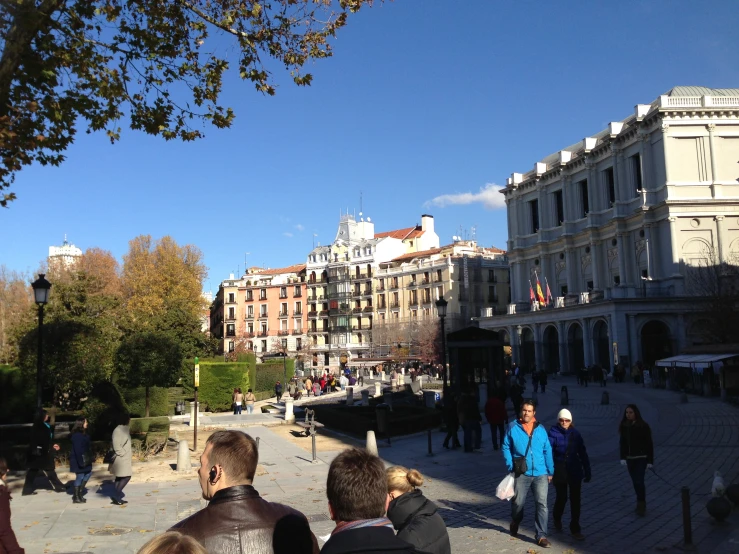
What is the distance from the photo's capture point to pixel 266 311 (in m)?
97.1

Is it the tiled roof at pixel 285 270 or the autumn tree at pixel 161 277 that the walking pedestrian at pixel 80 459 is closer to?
the autumn tree at pixel 161 277

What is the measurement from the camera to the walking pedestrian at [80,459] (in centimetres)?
1217

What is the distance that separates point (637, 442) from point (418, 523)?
6.27 metres

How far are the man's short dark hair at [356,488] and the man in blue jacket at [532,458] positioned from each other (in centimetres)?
523

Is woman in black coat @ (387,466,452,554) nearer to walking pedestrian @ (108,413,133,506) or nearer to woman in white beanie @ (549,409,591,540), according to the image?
woman in white beanie @ (549,409,591,540)

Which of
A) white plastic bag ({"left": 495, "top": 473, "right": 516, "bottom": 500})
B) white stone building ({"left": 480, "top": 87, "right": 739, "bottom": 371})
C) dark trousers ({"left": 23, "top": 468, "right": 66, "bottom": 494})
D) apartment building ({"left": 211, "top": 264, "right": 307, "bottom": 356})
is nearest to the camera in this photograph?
white plastic bag ({"left": 495, "top": 473, "right": 516, "bottom": 500})

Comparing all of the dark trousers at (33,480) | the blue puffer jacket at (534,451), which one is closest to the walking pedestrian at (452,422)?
the dark trousers at (33,480)

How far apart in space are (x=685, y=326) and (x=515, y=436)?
152 ft

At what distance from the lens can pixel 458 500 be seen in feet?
38.2

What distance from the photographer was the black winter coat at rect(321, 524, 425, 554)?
280cm

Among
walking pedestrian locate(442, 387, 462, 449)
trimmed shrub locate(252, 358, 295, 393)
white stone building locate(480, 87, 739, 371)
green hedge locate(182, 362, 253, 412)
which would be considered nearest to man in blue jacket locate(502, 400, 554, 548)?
walking pedestrian locate(442, 387, 462, 449)

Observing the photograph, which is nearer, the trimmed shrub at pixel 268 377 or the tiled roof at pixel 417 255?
the trimmed shrub at pixel 268 377

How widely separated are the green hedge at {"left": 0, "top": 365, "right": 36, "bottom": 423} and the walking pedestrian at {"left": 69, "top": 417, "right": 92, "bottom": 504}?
12.9 metres

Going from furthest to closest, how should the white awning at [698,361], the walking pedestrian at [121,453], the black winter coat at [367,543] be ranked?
the white awning at [698,361], the walking pedestrian at [121,453], the black winter coat at [367,543]
